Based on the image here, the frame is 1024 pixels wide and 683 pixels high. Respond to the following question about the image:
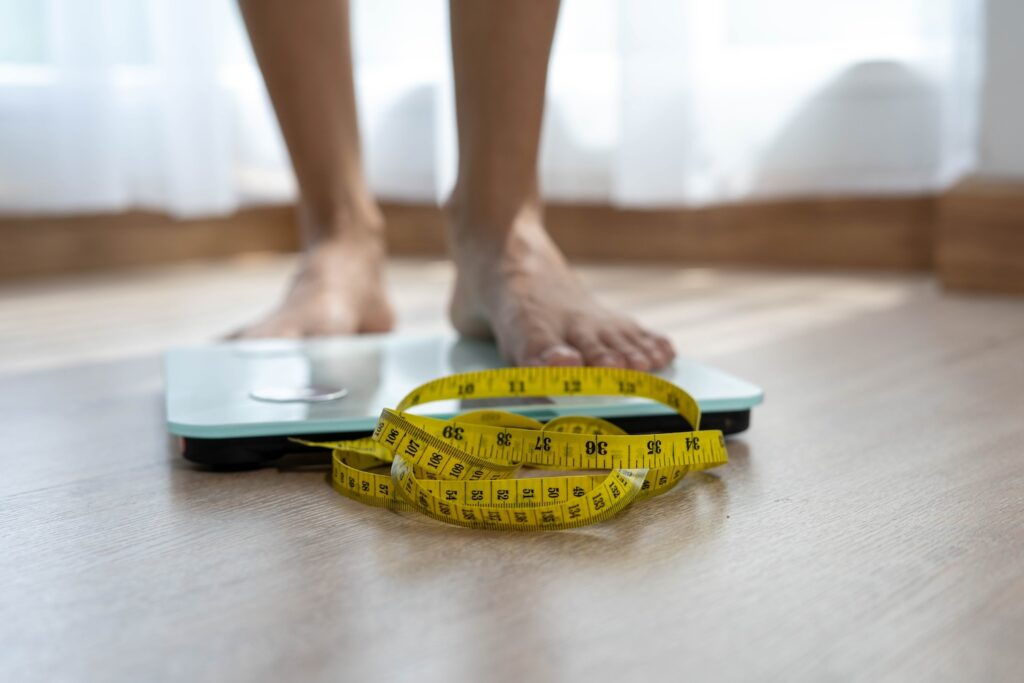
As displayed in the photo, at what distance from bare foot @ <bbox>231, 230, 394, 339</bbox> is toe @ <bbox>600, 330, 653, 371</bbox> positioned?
1.22 feet

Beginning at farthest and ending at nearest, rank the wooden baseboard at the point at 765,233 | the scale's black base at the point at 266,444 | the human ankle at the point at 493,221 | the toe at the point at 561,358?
1. the wooden baseboard at the point at 765,233
2. the human ankle at the point at 493,221
3. the toe at the point at 561,358
4. the scale's black base at the point at 266,444

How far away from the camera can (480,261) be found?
1.22 m

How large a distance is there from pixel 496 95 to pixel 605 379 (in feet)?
1.21

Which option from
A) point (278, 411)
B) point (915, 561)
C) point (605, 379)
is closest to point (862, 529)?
point (915, 561)

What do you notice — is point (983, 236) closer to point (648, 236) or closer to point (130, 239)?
point (648, 236)

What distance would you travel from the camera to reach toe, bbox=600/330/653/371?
1.03 m

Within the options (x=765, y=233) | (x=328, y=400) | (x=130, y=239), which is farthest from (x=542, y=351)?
(x=130, y=239)

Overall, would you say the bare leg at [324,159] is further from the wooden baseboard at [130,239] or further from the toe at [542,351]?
the wooden baseboard at [130,239]

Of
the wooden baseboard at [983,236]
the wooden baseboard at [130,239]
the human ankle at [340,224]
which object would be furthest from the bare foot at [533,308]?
the wooden baseboard at [130,239]

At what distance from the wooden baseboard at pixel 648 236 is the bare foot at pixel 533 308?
1.19 m

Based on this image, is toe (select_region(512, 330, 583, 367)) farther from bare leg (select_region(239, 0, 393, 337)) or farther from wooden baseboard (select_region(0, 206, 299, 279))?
wooden baseboard (select_region(0, 206, 299, 279))

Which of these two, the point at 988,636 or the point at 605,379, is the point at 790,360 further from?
the point at 988,636

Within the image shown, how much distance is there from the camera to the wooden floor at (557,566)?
571 millimetres

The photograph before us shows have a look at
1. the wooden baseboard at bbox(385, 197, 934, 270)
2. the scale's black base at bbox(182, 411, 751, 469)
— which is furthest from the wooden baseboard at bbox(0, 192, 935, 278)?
the scale's black base at bbox(182, 411, 751, 469)
